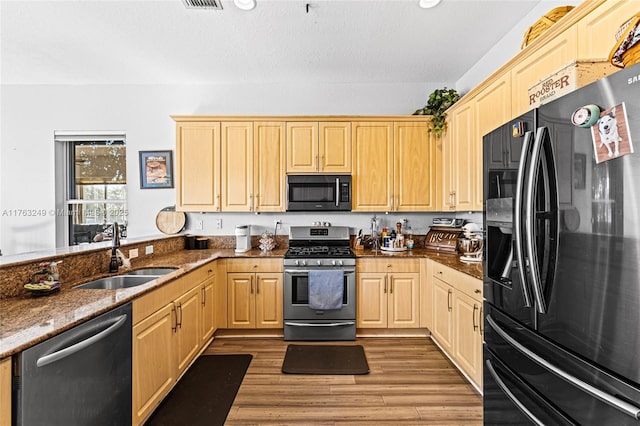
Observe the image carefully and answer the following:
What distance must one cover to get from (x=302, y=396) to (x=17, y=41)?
4.13 m

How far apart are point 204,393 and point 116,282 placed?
106 centimetres

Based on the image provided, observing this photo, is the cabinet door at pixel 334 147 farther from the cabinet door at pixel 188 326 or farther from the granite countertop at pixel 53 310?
the cabinet door at pixel 188 326

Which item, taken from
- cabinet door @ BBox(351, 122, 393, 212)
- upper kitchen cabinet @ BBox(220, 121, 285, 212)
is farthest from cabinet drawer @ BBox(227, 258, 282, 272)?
cabinet door @ BBox(351, 122, 393, 212)

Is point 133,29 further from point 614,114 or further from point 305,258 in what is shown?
point 614,114

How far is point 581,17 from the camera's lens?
158 centimetres

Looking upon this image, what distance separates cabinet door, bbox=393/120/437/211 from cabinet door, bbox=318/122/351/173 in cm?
57

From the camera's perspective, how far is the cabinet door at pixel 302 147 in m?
3.45

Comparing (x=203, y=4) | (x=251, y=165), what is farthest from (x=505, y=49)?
(x=251, y=165)

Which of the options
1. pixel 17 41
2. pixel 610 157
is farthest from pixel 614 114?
pixel 17 41

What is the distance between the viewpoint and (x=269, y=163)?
346cm

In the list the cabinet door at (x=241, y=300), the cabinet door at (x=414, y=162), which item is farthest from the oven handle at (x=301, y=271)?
the cabinet door at (x=414, y=162)

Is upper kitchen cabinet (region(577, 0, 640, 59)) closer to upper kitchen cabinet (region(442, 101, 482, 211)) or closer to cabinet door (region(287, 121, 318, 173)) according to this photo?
upper kitchen cabinet (region(442, 101, 482, 211))

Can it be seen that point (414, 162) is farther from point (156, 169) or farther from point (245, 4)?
point (156, 169)

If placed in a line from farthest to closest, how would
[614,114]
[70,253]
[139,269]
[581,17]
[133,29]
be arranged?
[133,29] → [139,269] → [70,253] → [581,17] → [614,114]
